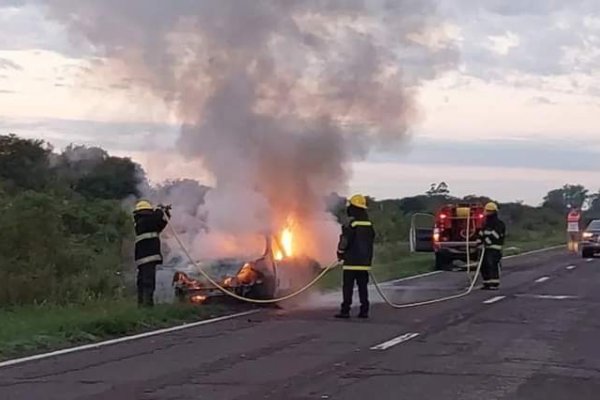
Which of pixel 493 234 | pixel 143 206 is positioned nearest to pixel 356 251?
pixel 143 206

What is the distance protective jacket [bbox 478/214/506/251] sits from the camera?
24.5 m

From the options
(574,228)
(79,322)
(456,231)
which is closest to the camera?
(79,322)

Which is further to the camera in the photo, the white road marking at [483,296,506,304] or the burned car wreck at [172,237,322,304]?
the white road marking at [483,296,506,304]

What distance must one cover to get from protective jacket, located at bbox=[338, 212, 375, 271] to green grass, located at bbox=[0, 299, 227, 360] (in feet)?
7.07

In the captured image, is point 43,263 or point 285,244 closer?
point 285,244

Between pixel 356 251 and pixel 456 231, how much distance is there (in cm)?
1504

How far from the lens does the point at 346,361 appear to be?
11.8m

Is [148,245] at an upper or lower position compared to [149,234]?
lower

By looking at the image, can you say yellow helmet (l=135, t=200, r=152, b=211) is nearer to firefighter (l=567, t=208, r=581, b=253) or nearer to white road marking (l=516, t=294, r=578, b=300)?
white road marking (l=516, t=294, r=578, b=300)

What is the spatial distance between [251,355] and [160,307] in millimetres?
4389

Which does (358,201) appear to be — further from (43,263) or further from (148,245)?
(43,263)

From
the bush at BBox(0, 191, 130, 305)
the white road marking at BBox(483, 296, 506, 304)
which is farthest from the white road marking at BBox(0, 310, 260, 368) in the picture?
the white road marking at BBox(483, 296, 506, 304)

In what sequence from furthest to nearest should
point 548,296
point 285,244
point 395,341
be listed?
point 548,296, point 285,244, point 395,341

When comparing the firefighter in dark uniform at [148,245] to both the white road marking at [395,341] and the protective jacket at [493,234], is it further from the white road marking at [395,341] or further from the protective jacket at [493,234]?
the protective jacket at [493,234]
